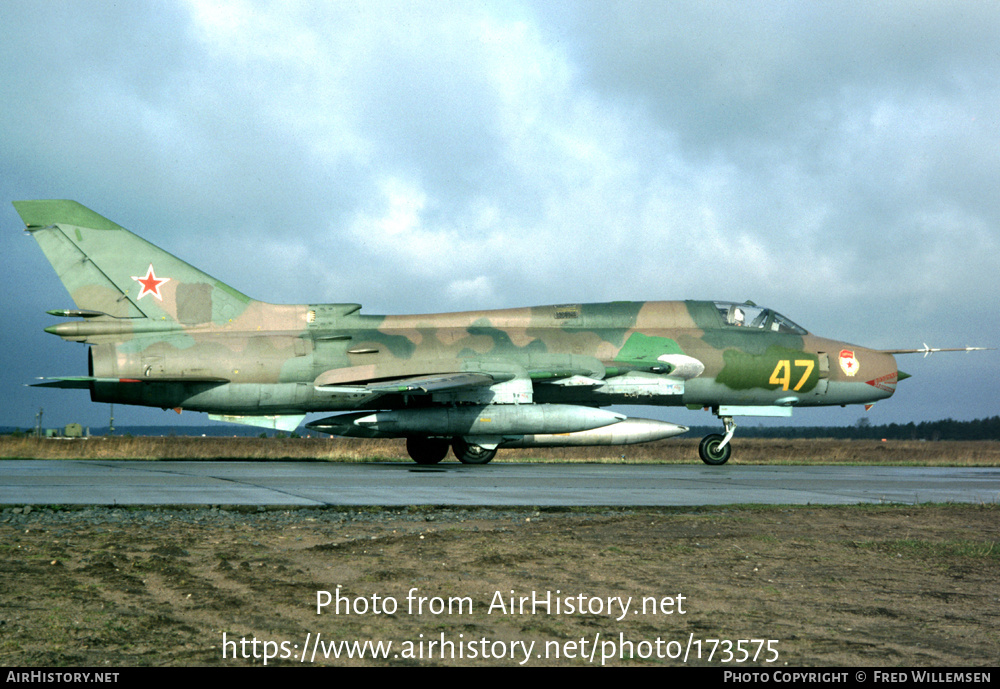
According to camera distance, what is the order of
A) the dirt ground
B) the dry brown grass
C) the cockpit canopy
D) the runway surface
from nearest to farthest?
the dirt ground → the runway surface → the cockpit canopy → the dry brown grass

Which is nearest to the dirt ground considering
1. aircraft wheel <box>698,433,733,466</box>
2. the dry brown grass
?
aircraft wheel <box>698,433,733,466</box>

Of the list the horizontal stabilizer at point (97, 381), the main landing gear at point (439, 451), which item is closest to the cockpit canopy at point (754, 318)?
the main landing gear at point (439, 451)

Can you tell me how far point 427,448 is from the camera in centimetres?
1867

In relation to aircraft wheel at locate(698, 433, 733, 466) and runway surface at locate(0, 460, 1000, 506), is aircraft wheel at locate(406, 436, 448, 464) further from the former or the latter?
aircraft wheel at locate(698, 433, 733, 466)

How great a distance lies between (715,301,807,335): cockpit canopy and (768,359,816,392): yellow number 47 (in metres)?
0.92

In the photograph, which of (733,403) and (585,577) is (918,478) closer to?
(733,403)

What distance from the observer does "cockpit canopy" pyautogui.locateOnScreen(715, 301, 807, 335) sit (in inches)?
783

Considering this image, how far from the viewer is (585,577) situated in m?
5.40

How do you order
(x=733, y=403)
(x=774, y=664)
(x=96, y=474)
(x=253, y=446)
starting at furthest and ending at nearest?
(x=253, y=446) → (x=733, y=403) → (x=96, y=474) → (x=774, y=664)

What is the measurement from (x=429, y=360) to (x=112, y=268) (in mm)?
6923

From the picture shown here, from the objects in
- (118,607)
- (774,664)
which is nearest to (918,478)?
(774,664)

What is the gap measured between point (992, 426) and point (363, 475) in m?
72.9

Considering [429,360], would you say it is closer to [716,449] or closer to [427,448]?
[427,448]

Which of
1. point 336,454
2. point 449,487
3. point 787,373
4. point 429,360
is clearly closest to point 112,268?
point 429,360
